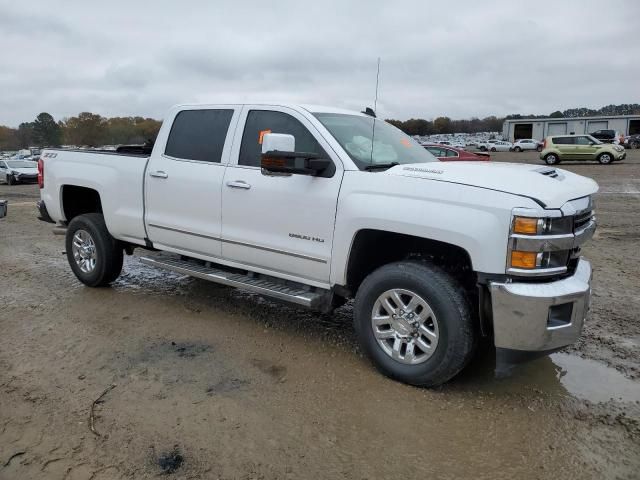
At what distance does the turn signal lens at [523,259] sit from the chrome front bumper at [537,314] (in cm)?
13

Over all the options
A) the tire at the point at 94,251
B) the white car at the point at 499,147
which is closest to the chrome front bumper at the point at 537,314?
the tire at the point at 94,251

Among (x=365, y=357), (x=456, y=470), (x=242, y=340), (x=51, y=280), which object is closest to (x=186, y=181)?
(x=242, y=340)

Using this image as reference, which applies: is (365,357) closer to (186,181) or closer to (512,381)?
(512,381)

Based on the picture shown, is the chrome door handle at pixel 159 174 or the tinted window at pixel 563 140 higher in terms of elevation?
the tinted window at pixel 563 140

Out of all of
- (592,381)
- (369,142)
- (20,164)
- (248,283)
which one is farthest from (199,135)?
(20,164)

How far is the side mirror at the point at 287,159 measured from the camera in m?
3.88

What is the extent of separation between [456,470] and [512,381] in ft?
4.11

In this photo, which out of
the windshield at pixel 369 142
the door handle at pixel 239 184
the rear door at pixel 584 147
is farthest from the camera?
the rear door at pixel 584 147

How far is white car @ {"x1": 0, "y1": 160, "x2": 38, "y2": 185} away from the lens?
24922 mm

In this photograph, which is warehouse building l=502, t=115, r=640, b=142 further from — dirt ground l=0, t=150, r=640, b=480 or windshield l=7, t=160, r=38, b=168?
dirt ground l=0, t=150, r=640, b=480

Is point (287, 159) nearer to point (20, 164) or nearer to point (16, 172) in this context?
point (16, 172)

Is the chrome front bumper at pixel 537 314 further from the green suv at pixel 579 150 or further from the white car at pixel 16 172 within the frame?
the green suv at pixel 579 150

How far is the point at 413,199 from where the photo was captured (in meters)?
3.63

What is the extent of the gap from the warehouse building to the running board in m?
62.9
